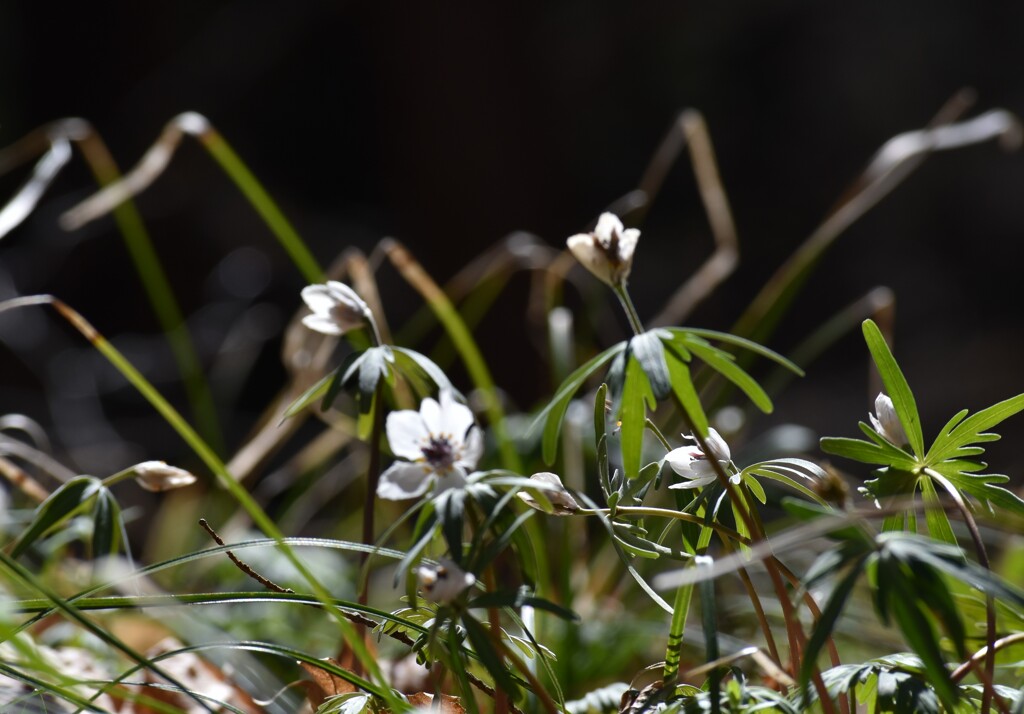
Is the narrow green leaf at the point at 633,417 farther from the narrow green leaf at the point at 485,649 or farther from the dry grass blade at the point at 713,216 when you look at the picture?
the dry grass blade at the point at 713,216

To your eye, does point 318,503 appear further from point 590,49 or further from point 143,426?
point 590,49

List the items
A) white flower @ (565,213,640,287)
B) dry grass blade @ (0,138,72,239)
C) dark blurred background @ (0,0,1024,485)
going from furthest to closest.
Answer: dark blurred background @ (0,0,1024,485)
dry grass blade @ (0,138,72,239)
white flower @ (565,213,640,287)

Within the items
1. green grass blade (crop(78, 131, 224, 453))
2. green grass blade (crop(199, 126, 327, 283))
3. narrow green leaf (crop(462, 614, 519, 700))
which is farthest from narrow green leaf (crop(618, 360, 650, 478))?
green grass blade (crop(78, 131, 224, 453))

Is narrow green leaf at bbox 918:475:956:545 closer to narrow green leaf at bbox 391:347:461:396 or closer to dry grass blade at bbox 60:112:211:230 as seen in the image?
narrow green leaf at bbox 391:347:461:396

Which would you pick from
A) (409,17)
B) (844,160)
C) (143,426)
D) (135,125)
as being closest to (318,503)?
(143,426)

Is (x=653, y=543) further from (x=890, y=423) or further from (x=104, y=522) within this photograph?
(x=104, y=522)

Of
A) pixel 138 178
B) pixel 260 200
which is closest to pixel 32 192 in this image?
pixel 138 178

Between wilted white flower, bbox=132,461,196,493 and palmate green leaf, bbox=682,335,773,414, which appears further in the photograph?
wilted white flower, bbox=132,461,196,493
